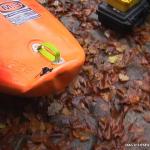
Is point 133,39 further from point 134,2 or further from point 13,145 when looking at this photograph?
point 13,145

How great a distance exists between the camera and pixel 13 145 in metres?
2.63

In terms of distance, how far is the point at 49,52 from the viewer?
2.44m

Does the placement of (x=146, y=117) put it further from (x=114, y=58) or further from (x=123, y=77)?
(x=114, y=58)

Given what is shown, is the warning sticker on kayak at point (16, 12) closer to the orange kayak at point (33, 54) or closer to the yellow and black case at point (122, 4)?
the orange kayak at point (33, 54)

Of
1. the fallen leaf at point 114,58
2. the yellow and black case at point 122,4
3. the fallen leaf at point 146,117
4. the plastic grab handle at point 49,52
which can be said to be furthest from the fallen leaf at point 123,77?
the plastic grab handle at point 49,52

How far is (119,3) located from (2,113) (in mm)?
1636

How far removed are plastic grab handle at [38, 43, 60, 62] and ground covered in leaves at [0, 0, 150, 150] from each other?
0.61 metres

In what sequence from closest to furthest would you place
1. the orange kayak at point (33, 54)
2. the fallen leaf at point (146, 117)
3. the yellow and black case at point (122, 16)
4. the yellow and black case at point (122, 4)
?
the orange kayak at point (33, 54) < the fallen leaf at point (146, 117) < the yellow and black case at point (122, 4) < the yellow and black case at point (122, 16)

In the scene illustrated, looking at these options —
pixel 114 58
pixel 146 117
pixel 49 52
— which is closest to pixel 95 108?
pixel 146 117

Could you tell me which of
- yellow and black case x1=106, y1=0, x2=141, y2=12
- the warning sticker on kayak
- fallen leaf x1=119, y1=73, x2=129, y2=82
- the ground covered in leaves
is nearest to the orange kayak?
the warning sticker on kayak

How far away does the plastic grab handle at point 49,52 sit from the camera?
2.40m

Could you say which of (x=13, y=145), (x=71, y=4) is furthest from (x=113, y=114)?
(x=71, y=4)

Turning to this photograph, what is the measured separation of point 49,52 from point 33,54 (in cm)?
13

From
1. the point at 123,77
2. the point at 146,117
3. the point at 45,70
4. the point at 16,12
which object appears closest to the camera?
the point at 45,70
